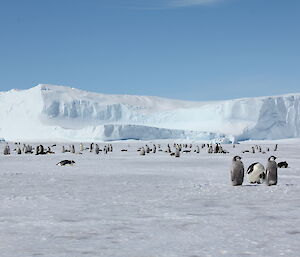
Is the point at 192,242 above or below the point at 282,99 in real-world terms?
below

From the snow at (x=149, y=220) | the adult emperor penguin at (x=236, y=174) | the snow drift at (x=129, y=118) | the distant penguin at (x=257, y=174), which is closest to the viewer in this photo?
the snow at (x=149, y=220)

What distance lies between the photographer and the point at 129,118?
94.4 meters

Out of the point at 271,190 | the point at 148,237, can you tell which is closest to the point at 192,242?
the point at 148,237

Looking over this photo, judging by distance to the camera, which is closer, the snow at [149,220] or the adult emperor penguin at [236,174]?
the snow at [149,220]

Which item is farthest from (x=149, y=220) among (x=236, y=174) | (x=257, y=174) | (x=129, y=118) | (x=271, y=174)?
(x=129, y=118)

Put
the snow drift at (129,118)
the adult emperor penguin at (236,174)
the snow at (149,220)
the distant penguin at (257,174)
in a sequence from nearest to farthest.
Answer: the snow at (149,220) < the adult emperor penguin at (236,174) < the distant penguin at (257,174) < the snow drift at (129,118)

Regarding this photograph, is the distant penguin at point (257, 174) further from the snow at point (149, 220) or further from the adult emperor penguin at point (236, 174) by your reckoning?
the snow at point (149, 220)

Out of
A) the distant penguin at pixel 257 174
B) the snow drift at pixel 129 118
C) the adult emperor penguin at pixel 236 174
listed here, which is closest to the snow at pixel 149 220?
the adult emperor penguin at pixel 236 174

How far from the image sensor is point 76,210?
7.66 m

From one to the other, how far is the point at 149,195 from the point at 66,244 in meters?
4.51

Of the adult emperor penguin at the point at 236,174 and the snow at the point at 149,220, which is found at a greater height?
the adult emperor penguin at the point at 236,174

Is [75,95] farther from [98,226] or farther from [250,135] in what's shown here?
[98,226]

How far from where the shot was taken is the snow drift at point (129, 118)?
269ft

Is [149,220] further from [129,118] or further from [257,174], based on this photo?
[129,118]
